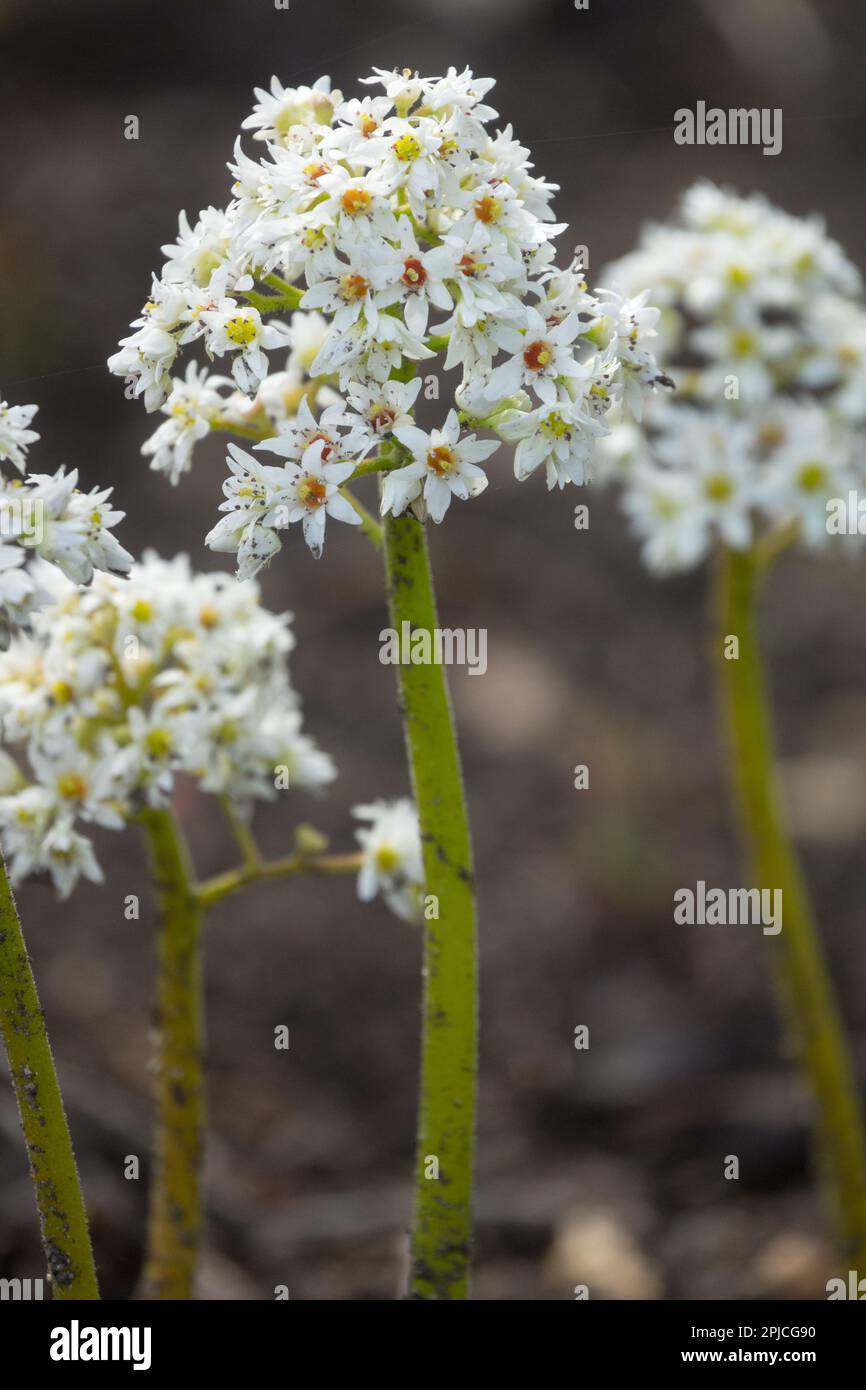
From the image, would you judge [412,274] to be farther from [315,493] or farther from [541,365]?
[315,493]

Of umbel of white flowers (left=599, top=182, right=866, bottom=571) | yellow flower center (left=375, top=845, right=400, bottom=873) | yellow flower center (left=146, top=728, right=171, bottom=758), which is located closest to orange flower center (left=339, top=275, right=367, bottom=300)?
yellow flower center (left=146, top=728, right=171, bottom=758)

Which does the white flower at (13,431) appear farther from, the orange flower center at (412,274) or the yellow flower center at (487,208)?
the yellow flower center at (487,208)

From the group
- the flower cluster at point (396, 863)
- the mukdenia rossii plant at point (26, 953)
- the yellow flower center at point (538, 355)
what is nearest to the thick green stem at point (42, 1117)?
the mukdenia rossii plant at point (26, 953)

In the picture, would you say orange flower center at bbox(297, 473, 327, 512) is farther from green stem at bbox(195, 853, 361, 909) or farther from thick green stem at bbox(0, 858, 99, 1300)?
green stem at bbox(195, 853, 361, 909)

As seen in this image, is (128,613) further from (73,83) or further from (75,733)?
(73,83)

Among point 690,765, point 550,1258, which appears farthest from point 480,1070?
point 690,765

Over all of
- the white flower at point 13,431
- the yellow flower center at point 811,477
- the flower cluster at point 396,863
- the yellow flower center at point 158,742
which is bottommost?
the flower cluster at point 396,863
